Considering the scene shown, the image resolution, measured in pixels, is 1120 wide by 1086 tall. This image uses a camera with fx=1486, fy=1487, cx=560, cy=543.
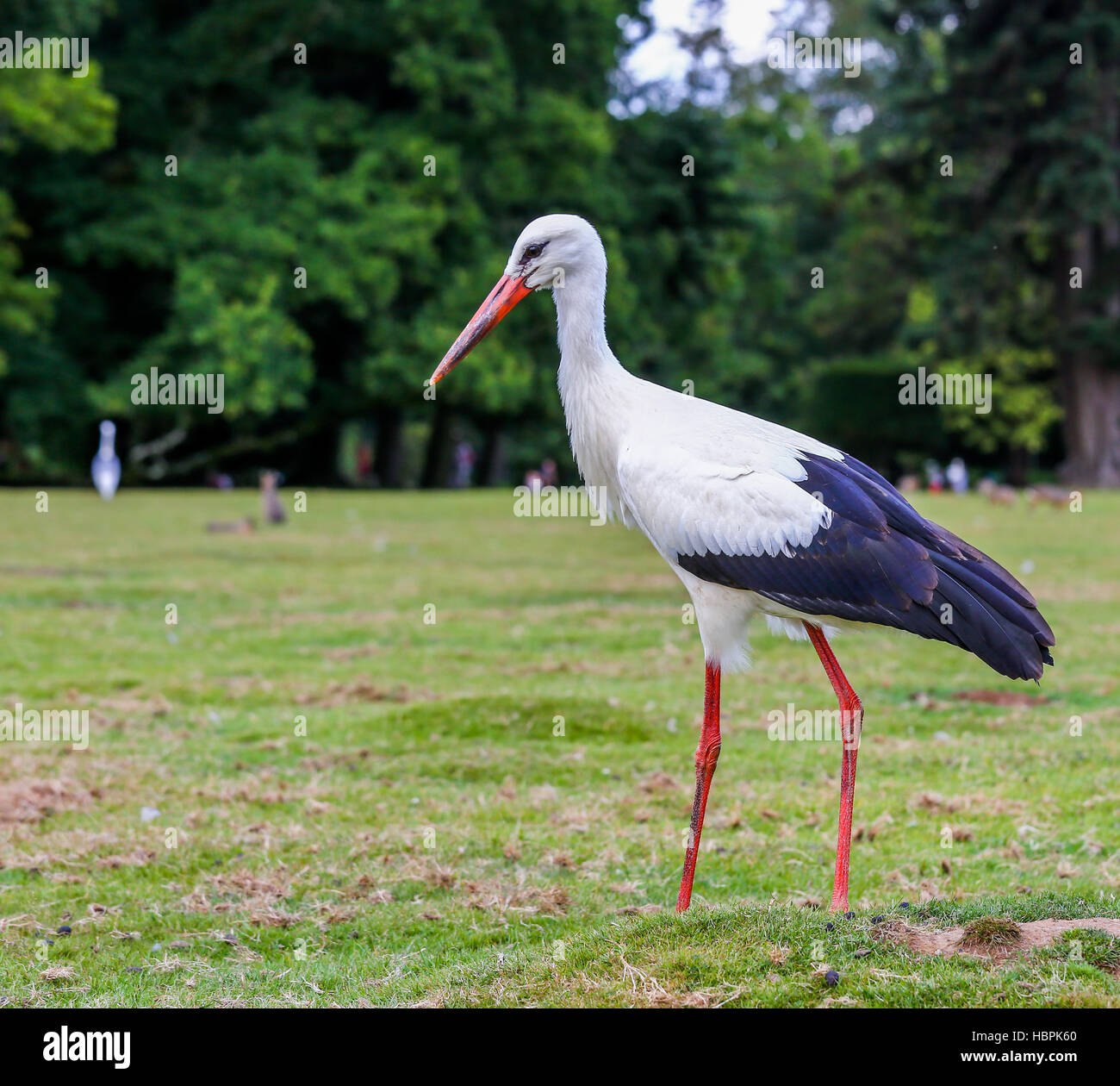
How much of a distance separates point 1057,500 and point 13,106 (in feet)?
81.8

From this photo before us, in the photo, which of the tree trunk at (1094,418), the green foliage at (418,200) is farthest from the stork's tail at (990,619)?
the tree trunk at (1094,418)

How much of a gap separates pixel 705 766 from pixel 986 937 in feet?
4.81

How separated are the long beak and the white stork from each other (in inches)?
0.6

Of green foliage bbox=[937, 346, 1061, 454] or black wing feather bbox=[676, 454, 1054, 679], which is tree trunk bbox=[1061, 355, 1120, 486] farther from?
black wing feather bbox=[676, 454, 1054, 679]

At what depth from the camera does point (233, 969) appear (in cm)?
532

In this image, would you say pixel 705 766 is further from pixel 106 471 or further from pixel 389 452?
pixel 389 452

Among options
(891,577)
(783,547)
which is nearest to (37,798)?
(783,547)

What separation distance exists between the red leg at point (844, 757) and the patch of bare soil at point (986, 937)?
0.52 meters

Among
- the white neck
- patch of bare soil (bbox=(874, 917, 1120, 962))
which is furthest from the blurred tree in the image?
patch of bare soil (bbox=(874, 917, 1120, 962))

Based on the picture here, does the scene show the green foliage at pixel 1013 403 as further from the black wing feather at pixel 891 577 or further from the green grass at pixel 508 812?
the black wing feather at pixel 891 577

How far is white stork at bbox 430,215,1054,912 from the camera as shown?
5.46 m

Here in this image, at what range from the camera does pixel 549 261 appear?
638 centimetres

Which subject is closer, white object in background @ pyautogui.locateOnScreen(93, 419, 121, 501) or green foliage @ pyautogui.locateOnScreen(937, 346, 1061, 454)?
white object in background @ pyautogui.locateOnScreen(93, 419, 121, 501)

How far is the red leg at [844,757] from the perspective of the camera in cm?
555
